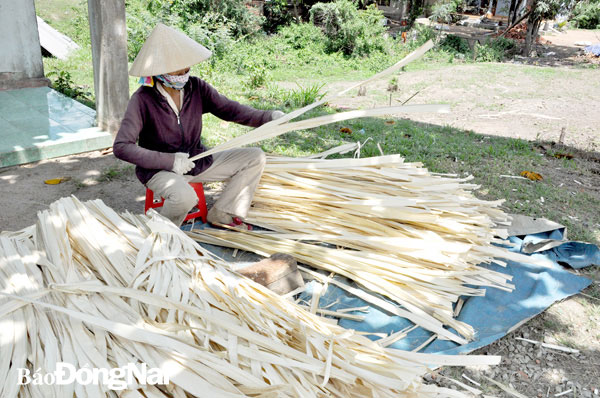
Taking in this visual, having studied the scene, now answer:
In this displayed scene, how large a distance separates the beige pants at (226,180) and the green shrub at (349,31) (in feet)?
28.3

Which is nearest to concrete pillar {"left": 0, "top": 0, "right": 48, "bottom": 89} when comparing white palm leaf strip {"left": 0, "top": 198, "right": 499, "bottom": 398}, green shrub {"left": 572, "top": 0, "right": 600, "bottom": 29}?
white palm leaf strip {"left": 0, "top": 198, "right": 499, "bottom": 398}

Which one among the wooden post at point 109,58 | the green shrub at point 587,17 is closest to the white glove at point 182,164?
the wooden post at point 109,58

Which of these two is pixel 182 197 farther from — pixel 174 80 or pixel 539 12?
pixel 539 12

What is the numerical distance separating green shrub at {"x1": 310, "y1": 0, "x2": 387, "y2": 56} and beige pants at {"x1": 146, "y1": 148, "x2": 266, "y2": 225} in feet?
28.3

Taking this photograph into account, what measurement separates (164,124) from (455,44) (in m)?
11.2

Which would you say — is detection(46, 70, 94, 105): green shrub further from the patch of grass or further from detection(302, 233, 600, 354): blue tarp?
detection(302, 233, 600, 354): blue tarp

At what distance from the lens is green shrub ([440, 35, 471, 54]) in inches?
481

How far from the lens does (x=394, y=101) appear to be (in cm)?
751

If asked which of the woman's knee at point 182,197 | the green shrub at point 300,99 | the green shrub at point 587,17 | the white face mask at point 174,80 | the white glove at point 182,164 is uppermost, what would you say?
the green shrub at point 587,17

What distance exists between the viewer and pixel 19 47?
20.8 ft

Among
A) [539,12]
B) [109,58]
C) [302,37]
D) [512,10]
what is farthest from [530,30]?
[109,58]

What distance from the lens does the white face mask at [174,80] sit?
2.88 m

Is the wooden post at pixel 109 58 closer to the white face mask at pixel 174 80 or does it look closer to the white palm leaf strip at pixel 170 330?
the white face mask at pixel 174 80

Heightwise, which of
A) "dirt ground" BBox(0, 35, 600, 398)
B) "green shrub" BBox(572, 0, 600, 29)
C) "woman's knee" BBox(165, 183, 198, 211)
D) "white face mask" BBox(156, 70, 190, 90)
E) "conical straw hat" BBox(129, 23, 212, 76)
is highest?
"green shrub" BBox(572, 0, 600, 29)
